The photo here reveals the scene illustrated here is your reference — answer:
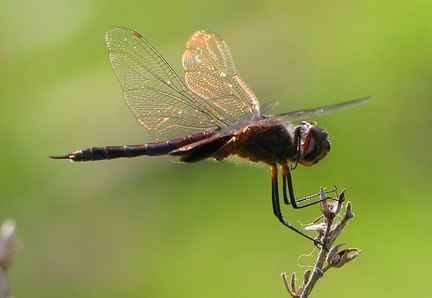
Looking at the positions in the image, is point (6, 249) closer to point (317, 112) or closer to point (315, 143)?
point (317, 112)

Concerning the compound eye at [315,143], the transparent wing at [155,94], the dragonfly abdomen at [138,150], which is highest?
the transparent wing at [155,94]

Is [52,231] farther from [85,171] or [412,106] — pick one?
[412,106]

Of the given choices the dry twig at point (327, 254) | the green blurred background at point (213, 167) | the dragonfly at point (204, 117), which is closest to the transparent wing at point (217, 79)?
the dragonfly at point (204, 117)

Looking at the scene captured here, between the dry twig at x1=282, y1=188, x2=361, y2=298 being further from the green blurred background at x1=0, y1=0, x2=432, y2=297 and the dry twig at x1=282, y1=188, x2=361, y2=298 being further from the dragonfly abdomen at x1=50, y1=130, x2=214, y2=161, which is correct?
the green blurred background at x1=0, y1=0, x2=432, y2=297

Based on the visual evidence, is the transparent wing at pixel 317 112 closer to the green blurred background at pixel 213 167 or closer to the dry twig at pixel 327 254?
the dry twig at pixel 327 254

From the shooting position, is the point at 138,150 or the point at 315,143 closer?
the point at 315,143

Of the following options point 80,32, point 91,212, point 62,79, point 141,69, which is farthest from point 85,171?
point 141,69

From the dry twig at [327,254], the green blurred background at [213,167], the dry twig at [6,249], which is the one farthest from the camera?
the green blurred background at [213,167]

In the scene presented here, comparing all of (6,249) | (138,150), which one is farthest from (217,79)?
(6,249)
